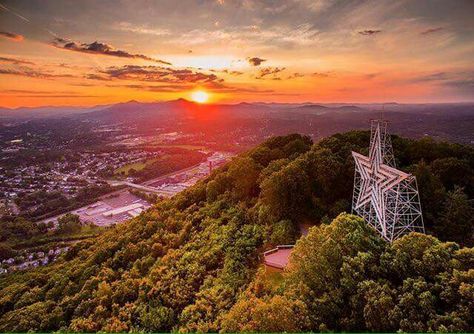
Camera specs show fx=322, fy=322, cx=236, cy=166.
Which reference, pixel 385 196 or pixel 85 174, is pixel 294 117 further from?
pixel 385 196

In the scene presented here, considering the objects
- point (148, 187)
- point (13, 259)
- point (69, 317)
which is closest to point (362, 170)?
point (69, 317)

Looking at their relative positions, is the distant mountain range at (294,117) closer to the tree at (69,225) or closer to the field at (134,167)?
the field at (134,167)

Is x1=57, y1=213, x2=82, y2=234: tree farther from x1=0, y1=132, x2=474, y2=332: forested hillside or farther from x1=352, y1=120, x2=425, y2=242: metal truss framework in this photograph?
x1=352, y1=120, x2=425, y2=242: metal truss framework

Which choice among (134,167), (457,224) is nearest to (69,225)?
(134,167)

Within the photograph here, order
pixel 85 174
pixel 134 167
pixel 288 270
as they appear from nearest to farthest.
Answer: pixel 288 270 < pixel 85 174 < pixel 134 167

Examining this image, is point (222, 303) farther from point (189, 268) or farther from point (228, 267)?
point (189, 268)

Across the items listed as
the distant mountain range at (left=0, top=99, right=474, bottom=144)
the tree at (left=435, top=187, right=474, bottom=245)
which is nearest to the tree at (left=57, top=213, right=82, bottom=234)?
the distant mountain range at (left=0, top=99, right=474, bottom=144)
